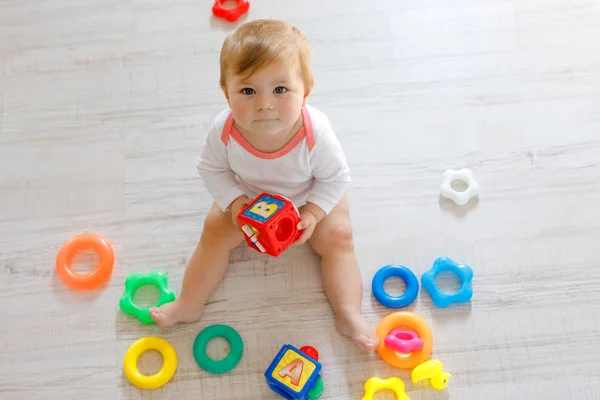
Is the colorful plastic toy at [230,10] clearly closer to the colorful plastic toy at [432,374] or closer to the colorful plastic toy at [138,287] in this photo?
the colorful plastic toy at [138,287]

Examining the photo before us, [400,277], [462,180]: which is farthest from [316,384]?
[462,180]

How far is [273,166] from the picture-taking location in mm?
1014

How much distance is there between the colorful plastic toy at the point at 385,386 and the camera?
3.51ft

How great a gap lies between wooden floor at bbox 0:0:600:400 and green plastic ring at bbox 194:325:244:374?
0.02 metres

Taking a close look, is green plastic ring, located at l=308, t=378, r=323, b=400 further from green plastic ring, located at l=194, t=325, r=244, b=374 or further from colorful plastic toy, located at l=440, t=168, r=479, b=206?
colorful plastic toy, located at l=440, t=168, r=479, b=206

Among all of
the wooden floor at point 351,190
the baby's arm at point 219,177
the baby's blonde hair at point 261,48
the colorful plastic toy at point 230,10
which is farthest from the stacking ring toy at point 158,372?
the colorful plastic toy at point 230,10

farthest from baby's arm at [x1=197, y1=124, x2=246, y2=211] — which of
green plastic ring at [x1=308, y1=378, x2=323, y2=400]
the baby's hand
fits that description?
green plastic ring at [x1=308, y1=378, x2=323, y2=400]

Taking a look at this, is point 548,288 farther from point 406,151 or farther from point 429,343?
point 406,151

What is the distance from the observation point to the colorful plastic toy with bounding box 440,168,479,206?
48.4 inches

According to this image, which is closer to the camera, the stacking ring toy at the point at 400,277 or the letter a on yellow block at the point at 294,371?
the letter a on yellow block at the point at 294,371

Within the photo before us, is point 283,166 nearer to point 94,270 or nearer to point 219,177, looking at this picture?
point 219,177

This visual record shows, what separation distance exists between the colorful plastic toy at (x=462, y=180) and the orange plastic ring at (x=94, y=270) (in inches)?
25.4

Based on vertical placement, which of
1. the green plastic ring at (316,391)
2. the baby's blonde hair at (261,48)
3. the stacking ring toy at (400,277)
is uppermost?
the baby's blonde hair at (261,48)

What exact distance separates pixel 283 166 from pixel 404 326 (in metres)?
0.37
